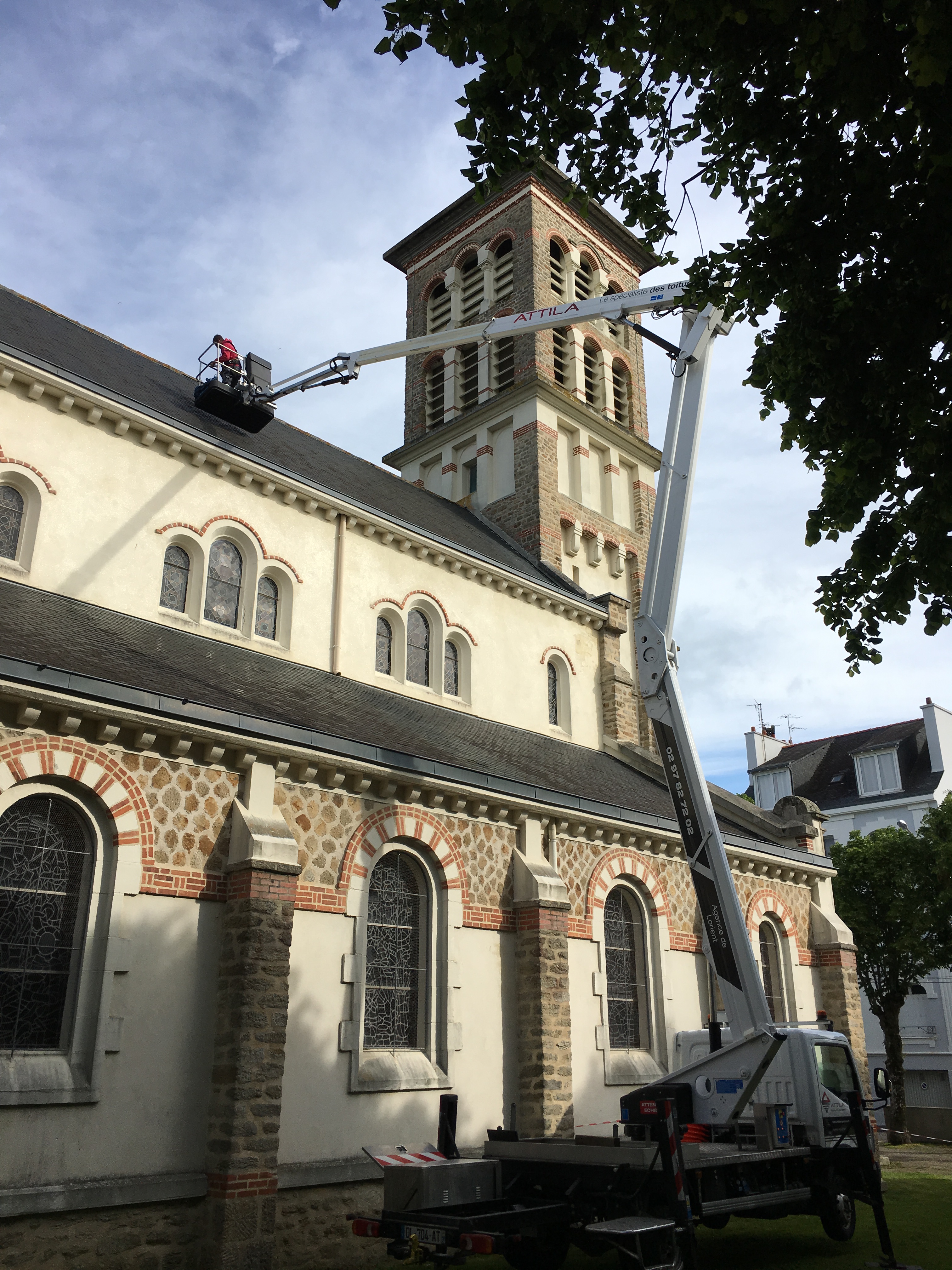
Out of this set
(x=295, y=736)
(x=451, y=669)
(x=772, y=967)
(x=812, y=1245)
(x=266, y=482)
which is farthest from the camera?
(x=451, y=669)

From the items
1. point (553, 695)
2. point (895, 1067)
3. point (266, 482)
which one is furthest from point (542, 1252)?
point (895, 1067)

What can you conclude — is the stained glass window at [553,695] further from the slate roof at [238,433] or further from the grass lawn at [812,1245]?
the grass lawn at [812,1245]

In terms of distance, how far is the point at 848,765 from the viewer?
41.4 m

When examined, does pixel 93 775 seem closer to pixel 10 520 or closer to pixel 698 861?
pixel 10 520

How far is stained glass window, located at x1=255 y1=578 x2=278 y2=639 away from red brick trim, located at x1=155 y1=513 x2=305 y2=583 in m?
0.35

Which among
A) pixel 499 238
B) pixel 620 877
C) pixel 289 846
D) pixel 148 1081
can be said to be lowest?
pixel 148 1081

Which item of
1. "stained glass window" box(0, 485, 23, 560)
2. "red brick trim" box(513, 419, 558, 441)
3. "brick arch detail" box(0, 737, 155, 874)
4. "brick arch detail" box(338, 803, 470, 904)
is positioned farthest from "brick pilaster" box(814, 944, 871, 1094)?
"stained glass window" box(0, 485, 23, 560)

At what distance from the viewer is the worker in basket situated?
719 inches

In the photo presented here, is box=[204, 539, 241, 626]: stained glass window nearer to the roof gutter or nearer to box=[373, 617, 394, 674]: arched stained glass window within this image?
box=[373, 617, 394, 674]: arched stained glass window

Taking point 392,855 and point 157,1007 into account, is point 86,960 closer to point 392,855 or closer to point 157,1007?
point 157,1007

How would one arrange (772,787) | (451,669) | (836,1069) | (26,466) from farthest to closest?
(772,787)
(451,669)
(26,466)
(836,1069)

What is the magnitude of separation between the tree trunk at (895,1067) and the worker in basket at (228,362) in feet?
78.0

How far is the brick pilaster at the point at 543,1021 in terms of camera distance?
13219 millimetres

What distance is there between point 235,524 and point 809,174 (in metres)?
10.5
